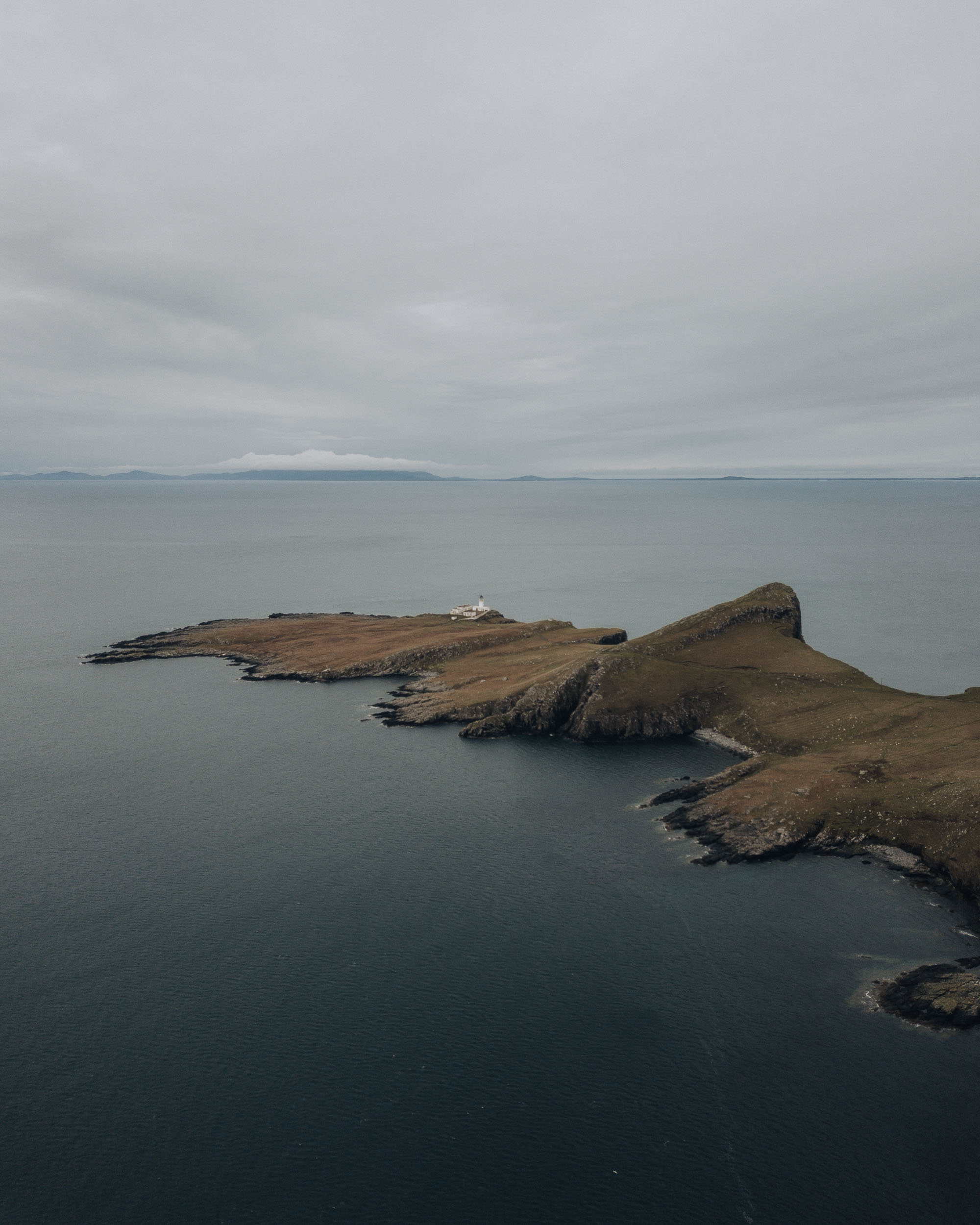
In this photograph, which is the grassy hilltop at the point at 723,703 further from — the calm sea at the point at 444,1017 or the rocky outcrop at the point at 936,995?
the rocky outcrop at the point at 936,995

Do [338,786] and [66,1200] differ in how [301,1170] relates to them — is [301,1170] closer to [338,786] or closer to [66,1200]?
[66,1200]

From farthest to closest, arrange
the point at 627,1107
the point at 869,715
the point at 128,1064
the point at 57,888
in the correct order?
the point at 869,715
the point at 57,888
the point at 128,1064
the point at 627,1107

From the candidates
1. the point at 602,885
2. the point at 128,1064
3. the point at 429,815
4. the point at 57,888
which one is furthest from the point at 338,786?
the point at 128,1064

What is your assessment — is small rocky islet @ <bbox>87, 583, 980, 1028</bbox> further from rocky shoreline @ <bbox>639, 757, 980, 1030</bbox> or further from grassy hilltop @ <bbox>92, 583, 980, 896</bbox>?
grassy hilltop @ <bbox>92, 583, 980, 896</bbox>

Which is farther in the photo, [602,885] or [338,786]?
[338,786]

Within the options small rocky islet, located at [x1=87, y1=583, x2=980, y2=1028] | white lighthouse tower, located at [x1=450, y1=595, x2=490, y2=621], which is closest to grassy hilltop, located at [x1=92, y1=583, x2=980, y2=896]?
small rocky islet, located at [x1=87, y1=583, x2=980, y2=1028]

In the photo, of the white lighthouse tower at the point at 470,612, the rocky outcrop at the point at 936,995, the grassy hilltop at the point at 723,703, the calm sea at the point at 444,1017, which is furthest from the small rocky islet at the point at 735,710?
the calm sea at the point at 444,1017
